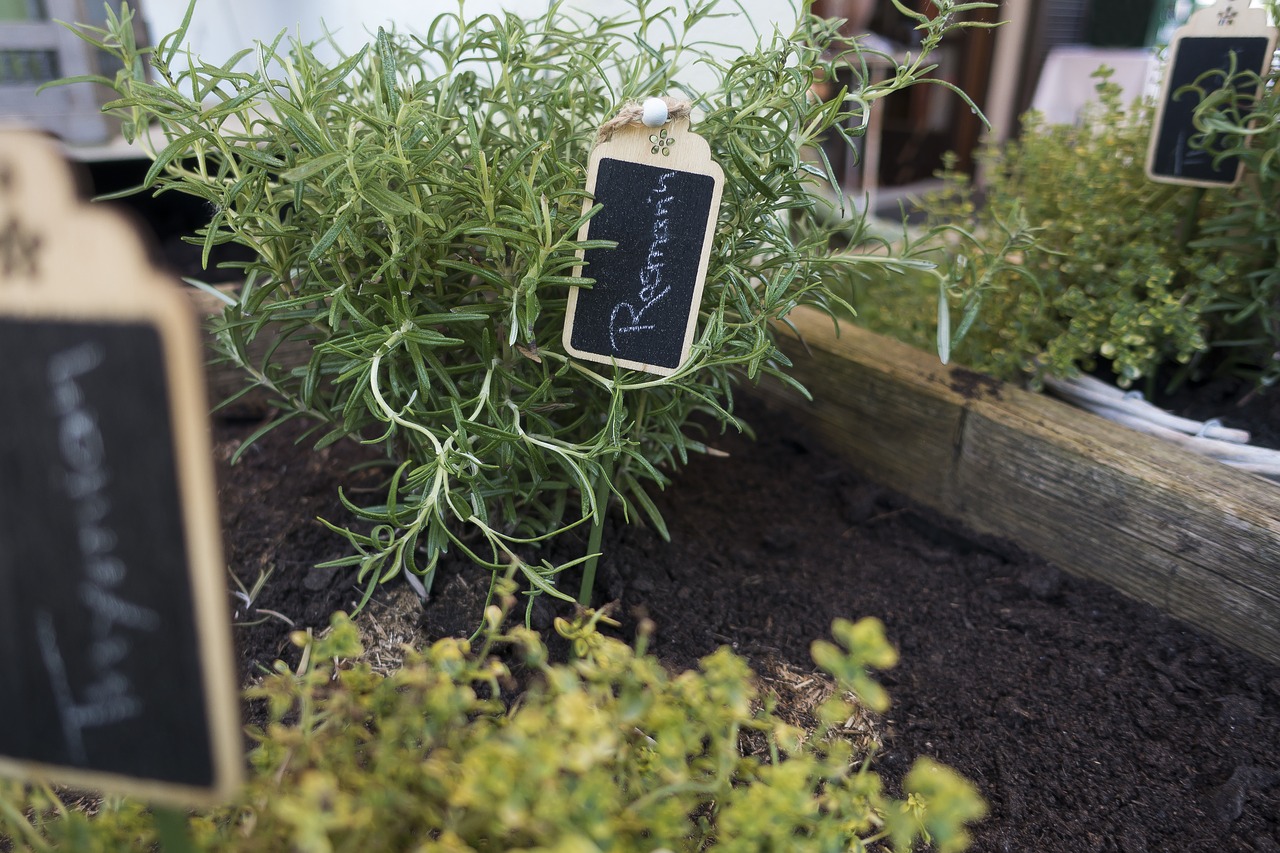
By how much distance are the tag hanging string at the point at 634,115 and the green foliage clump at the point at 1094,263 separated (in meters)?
0.59

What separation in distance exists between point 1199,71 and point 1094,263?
0.32m

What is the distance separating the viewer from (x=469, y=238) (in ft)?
3.25

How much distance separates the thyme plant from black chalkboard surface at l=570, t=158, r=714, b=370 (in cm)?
4

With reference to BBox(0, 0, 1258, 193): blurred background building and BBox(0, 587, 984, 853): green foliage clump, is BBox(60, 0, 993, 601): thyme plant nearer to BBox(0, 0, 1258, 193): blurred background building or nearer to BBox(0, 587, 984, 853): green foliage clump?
BBox(0, 587, 984, 853): green foliage clump

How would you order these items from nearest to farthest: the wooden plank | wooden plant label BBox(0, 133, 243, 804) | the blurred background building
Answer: wooden plant label BBox(0, 133, 243, 804)
the wooden plank
the blurred background building

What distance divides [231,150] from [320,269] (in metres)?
0.16

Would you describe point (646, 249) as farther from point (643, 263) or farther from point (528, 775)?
point (528, 775)

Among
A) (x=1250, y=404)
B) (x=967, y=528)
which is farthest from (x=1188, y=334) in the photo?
(x=967, y=528)

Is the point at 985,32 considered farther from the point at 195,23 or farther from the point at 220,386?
the point at 220,386

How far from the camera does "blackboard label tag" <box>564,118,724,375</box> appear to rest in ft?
2.89

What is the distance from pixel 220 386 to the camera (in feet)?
5.13

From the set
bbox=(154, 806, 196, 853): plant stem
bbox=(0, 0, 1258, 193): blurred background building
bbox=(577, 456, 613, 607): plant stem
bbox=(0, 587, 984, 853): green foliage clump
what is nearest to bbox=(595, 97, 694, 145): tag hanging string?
bbox=(577, 456, 613, 607): plant stem

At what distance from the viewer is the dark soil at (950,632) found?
3.16ft

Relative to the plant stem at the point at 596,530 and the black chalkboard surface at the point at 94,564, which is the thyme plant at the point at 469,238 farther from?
the black chalkboard surface at the point at 94,564
